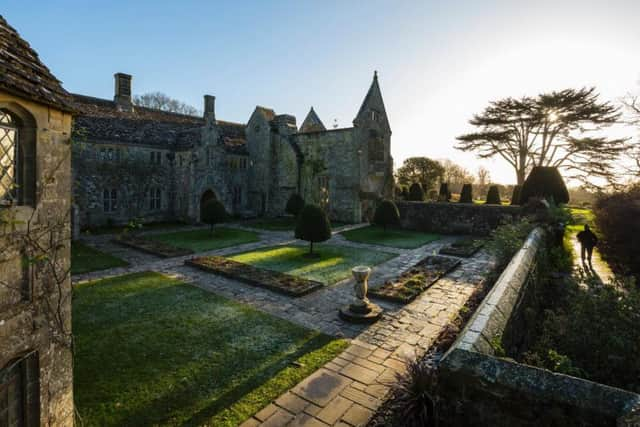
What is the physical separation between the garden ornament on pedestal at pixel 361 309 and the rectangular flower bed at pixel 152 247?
32.4 ft

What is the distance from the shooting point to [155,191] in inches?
1011

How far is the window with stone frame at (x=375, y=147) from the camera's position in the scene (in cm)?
2934

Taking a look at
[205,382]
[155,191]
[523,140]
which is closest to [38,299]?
[205,382]

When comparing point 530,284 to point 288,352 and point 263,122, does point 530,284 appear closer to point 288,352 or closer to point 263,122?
point 288,352

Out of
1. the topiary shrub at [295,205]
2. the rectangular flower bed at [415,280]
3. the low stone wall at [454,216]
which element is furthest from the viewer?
the topiary shrub at [295,205]

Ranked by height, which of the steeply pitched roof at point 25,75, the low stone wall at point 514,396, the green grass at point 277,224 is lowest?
the green grass at point 277,224

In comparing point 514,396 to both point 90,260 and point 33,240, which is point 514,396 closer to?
point 33,240

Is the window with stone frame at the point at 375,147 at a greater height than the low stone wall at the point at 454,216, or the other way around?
the window with stone frame at the point at 375,147

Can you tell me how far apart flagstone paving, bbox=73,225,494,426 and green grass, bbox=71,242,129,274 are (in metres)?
0.54

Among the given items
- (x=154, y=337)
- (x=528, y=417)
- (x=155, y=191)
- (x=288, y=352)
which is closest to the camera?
(x=528, y=417)

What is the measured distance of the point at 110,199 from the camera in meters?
23.2

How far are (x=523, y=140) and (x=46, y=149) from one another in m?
43.6

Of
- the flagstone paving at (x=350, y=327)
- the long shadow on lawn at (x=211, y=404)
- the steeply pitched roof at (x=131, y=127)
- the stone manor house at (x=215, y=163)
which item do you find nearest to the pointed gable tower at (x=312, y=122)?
the stone manor house at (x=215, y=163)

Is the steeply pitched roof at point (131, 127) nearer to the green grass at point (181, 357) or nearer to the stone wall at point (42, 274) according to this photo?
the green grass at point (181, 357)
